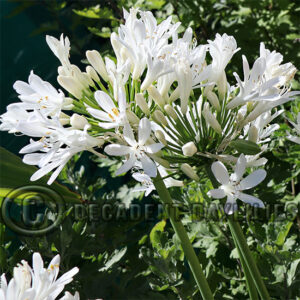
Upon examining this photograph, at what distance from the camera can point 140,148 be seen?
0.65 metres

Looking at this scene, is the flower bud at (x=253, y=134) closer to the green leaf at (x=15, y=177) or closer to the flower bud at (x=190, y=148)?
the flower bud at (x=190, y=148)

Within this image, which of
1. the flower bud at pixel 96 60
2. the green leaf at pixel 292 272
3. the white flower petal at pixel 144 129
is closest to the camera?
the white flower petal at pixel 144 129

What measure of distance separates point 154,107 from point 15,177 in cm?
38

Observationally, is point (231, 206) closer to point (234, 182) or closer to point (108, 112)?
point (234, 182)

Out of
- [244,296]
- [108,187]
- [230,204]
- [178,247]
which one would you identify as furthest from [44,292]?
[108,187]

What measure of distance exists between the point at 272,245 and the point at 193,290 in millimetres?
169

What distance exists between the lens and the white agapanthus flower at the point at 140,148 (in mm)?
617

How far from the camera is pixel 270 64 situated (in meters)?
0.71

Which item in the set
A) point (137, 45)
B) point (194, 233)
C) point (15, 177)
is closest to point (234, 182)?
point (137, 45)

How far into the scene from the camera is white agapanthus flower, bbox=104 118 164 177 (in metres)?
0.62

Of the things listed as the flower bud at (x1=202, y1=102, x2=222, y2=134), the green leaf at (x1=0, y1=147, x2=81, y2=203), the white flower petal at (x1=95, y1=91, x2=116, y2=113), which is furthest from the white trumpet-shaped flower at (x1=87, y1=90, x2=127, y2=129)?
the green leaf at (x1=0, y1=147, x2=81, y2=203)

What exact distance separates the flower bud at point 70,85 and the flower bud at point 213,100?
0.18 m

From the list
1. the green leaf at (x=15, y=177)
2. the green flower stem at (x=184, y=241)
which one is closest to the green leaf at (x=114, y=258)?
the green leaf at (x=15, y=177)

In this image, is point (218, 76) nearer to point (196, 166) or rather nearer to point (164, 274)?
point (196, 166)
